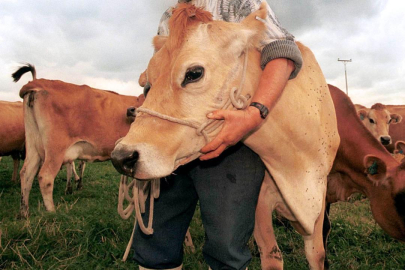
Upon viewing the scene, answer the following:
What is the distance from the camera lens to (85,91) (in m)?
5.92

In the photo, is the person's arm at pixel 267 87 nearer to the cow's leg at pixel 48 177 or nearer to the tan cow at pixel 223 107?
the tan cow at pixel 223 107

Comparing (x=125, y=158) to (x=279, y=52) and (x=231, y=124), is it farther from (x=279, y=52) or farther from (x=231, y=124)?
(x=279, y=52)

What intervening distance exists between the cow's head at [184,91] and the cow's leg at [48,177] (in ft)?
13.9

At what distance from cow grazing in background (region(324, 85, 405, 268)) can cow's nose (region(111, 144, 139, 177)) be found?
241 centimetres

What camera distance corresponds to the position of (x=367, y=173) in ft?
10.1

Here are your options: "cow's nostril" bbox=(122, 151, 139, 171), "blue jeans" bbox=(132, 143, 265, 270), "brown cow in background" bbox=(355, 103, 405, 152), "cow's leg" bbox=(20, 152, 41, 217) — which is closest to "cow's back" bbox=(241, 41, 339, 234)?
"blue jeans" bbox=(132, 143, 265, 270)

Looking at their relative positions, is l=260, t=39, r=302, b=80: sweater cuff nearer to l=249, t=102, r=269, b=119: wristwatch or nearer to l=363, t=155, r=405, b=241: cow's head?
l=249, t=102, r=269, b=119: wristwatch

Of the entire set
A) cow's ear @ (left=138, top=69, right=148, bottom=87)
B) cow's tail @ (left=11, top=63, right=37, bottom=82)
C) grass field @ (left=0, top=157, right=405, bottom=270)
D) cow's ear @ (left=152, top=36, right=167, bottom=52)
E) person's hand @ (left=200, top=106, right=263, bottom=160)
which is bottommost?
grass field @ (left=0, top=157, right=405, bottom=270)

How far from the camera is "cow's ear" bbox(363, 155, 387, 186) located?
9.64 feet

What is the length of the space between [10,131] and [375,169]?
7924 millimetres

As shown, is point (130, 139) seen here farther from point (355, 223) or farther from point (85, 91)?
point (85, 91)

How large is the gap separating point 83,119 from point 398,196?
15.5 feet

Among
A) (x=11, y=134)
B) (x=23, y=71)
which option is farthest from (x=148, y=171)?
(x=11, y=134)

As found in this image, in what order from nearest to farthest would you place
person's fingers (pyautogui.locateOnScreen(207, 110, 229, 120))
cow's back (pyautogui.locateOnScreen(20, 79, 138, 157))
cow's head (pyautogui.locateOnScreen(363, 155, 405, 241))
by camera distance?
person's fingers (pyautogui.locateOnScreen(207, 110, 229, 120)), cow's head (pyautogui.locateOnScreen(363, 155, 405, 241)), cow's back (pyautogui.locateOnScreen(20, 79, 138, 157))
